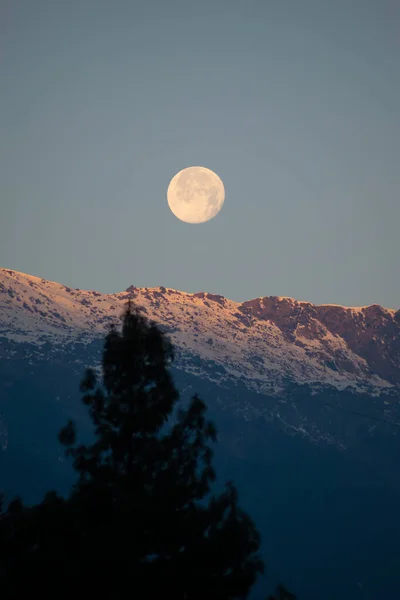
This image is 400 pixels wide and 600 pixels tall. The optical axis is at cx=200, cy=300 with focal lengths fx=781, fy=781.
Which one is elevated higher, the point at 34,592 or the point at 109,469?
the point at 109,469

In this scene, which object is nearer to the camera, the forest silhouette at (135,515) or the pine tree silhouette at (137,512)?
the forest silhouette at (135,515)

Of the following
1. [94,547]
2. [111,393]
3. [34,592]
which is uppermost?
[111,393]

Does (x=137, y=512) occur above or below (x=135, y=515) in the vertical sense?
above

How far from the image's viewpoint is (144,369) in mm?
44438

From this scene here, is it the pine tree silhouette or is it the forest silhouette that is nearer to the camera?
the forest silhouette

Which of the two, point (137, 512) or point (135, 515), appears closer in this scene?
point (135, 515)

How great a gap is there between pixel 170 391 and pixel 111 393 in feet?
11.3

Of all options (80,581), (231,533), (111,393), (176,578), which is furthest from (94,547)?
(111,393)

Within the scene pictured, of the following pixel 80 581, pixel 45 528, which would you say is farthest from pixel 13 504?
pixel 80 581

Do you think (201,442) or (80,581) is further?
(201,442)

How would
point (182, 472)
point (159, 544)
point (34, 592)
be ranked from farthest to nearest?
point (182, 472) < point (159, 544) < point (34, 592)

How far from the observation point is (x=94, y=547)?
37.5 metres

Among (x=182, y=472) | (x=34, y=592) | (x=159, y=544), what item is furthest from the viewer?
(x=182, y=472)

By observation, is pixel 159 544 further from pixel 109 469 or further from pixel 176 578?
pixel 109 469
